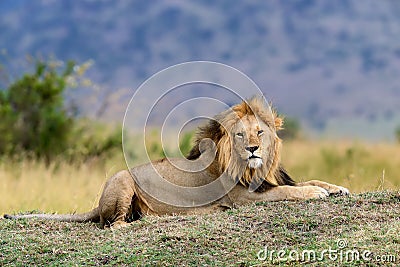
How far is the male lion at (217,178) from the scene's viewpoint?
23.4 ft

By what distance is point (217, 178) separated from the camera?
7.26 metres

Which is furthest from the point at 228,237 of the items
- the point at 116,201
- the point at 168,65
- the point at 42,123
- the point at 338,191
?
the point at 168,65

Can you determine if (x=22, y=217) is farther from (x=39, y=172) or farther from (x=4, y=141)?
(x=4, y=141)

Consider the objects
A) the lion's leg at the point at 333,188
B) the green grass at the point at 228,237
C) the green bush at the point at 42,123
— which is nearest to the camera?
the green grass at the point at 228,237

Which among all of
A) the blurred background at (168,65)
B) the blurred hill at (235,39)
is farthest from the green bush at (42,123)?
the blurred hill at (235,39)

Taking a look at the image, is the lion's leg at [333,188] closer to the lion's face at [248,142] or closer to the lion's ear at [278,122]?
the lion's face at [248,142]

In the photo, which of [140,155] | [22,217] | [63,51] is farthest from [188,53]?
[22,217]

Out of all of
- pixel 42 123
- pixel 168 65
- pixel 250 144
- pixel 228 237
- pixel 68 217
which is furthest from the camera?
pixel 168 65

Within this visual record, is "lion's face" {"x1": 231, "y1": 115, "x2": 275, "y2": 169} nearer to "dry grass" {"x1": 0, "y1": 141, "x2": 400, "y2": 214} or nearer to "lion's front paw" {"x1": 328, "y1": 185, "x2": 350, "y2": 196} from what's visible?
"lion's front paw" {"x1": 328, "y1": 185, "x2": 350, "y2": 196}

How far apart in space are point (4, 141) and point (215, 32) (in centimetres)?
11311

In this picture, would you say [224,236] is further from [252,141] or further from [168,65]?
[168,65]

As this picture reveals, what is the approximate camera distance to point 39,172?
14156mm

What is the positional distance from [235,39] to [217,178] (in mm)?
115377

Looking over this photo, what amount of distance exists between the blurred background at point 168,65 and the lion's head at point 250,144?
10.9 feet
